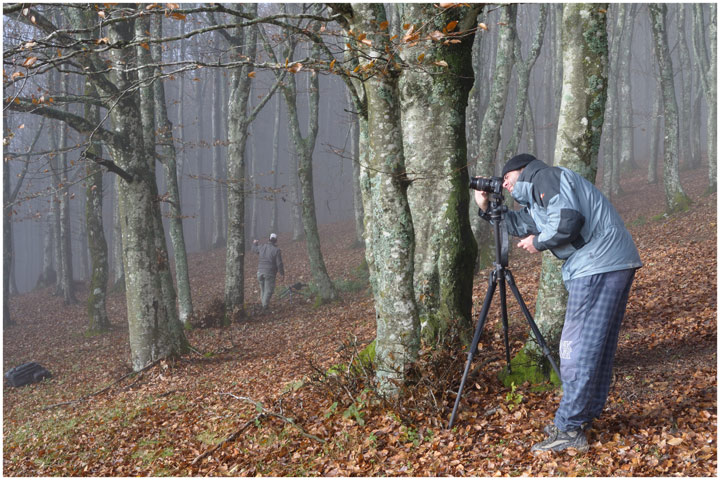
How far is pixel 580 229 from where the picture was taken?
12.4ft

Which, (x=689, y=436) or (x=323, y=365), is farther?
(x=323, y=365)

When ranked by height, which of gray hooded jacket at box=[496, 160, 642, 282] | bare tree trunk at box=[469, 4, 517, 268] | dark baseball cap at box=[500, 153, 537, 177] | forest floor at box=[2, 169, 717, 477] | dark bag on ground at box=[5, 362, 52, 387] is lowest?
dark bag on ground at box=[5, 362, 52, 387]

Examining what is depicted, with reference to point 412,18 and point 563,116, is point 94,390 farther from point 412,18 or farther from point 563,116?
point 563,116

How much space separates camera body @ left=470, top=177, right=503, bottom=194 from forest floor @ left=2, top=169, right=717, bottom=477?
5.43ft

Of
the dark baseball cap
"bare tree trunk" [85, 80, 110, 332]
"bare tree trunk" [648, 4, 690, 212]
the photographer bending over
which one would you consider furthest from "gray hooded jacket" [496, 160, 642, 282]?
"bare tree trunk" [85, 80, 110, 332]

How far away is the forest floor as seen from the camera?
4.07 m

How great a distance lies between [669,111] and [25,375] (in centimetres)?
1663

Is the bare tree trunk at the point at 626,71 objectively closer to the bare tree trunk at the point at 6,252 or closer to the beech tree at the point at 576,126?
the beech tree at the point at 576,126

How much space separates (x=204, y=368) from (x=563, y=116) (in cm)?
716

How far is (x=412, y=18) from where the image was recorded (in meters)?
5.50

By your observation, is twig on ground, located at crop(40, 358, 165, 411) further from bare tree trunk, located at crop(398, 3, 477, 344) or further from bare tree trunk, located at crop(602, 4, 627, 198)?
bare tree trunk, located at crop(602, 4, 627, 198)

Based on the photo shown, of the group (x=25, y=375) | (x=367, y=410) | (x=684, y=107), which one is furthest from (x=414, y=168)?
(x=684, y=107)

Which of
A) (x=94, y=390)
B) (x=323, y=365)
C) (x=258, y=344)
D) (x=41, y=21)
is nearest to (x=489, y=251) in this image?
(x=258, y=344)

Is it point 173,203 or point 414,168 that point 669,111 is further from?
point 173,203
